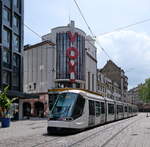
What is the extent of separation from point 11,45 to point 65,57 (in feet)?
67.4

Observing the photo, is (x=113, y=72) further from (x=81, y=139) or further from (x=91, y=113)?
(x=81, y=139)

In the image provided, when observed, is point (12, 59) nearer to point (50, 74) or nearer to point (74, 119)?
point (50, 74)

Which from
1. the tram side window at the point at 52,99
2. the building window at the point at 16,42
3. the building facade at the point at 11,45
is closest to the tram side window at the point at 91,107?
the tram side window at the point at 52,99

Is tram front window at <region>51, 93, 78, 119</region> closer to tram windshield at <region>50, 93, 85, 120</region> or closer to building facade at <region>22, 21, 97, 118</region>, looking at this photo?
tram windshield at <region>50, 93, 85, 120</region>

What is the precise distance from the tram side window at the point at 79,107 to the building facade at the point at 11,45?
67.3ft

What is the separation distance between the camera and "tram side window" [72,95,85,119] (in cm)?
1859

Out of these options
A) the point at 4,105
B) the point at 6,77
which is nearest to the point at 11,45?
the point at 6,77

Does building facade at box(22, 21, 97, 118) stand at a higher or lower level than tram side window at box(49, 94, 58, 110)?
higher

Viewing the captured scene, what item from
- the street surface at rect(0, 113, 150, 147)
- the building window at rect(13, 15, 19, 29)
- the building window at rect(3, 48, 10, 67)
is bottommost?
the street surface at rect(0, 113, 150, 147)


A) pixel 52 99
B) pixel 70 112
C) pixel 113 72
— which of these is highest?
pixel 113 72

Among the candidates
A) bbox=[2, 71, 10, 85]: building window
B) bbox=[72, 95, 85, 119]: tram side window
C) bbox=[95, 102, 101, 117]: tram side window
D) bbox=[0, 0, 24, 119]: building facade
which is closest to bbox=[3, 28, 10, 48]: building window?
bbox=[0, 0, 24, 119]: building facade

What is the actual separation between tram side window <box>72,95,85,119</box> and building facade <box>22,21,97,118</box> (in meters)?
40.0

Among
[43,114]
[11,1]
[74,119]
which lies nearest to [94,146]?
[74,119]

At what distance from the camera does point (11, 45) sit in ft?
140
